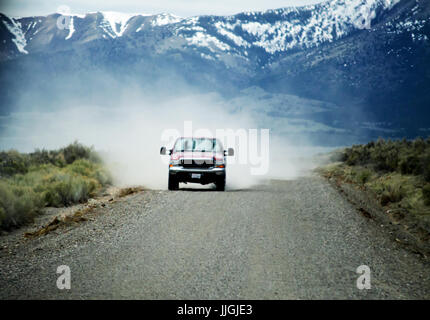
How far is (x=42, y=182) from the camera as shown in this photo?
21.6 m

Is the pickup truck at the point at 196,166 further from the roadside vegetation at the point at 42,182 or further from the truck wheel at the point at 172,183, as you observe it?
the roadside vegetation at the point at 42,182

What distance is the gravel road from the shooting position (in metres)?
7.22

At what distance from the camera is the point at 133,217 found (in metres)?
13.2

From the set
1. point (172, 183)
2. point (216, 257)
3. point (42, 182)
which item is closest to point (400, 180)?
point (172, 183)

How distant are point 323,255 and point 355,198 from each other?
10.1 meters

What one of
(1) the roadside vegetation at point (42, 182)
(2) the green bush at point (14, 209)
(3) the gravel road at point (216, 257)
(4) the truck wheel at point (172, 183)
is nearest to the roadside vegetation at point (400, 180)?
(3) the gravel road at point (216, 257)

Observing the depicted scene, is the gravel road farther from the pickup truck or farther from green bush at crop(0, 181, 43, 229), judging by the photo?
the pickup truck

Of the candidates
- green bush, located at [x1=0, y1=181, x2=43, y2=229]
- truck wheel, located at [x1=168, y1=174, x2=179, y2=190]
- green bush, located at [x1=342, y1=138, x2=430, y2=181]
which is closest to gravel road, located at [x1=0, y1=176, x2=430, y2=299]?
green bush, located at [x1=0, y1=181, x2=43, y2=229]

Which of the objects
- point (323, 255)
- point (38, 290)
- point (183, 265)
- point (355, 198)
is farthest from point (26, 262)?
point (355, 198)

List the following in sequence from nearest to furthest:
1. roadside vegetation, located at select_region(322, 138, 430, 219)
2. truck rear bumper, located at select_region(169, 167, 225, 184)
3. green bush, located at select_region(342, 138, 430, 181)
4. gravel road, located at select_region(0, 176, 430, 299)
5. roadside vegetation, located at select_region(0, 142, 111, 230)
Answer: gravel road, located at select_region(0, 176, 430, 299) → roadside vegetation, located at select_region(0, 142, 111, 230) → roadside vegetation, located at select_region(322, 138, 430, 219) → truck rear bumper, located at select_region(169, 167, 225, 184) → green bush, located at select_region(342, 138, 430, 181)

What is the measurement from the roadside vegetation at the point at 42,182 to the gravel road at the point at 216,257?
9.79 feet

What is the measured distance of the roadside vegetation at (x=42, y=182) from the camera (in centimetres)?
1551

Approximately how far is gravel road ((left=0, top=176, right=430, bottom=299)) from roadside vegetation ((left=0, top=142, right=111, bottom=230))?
298cm
